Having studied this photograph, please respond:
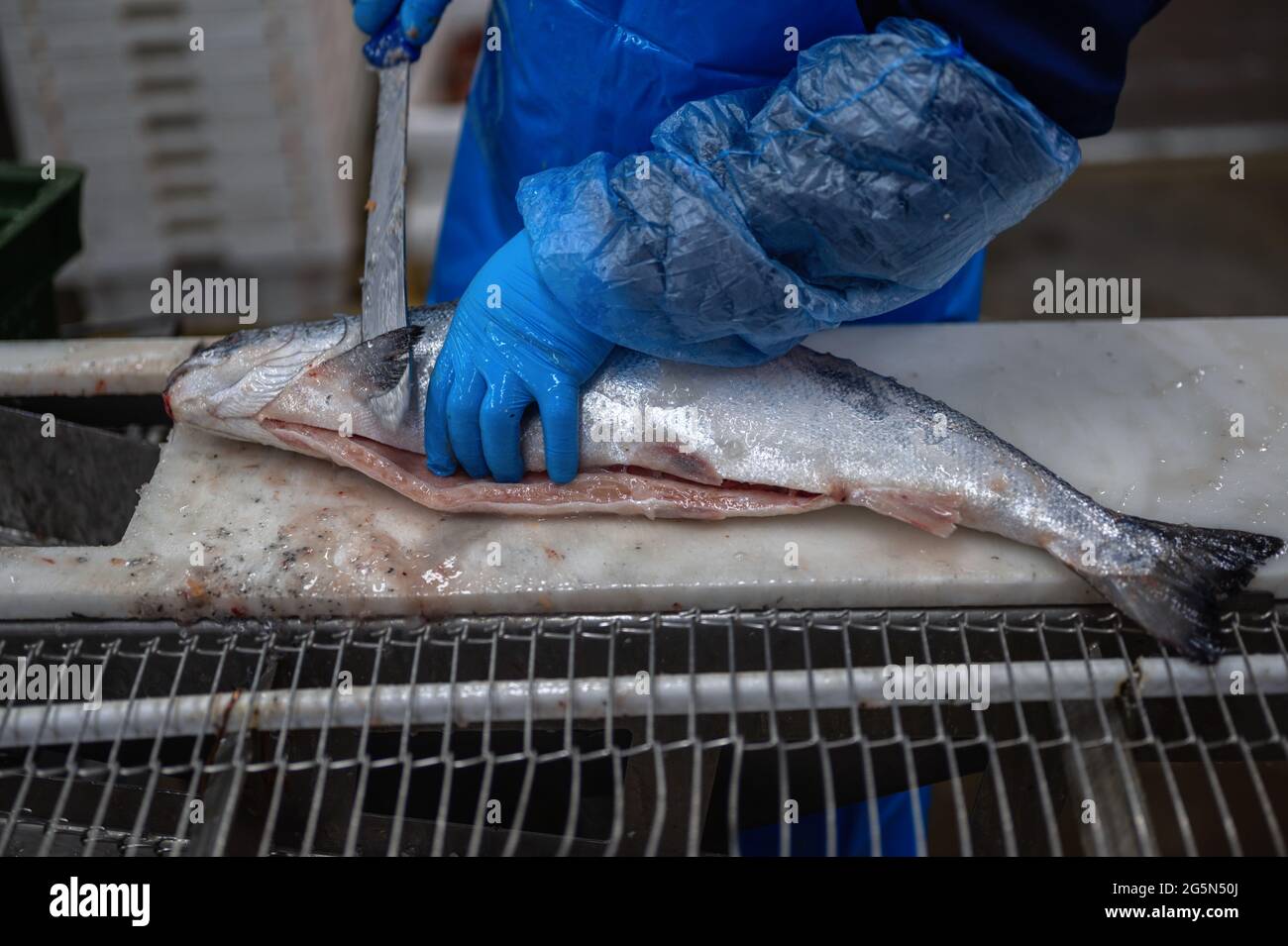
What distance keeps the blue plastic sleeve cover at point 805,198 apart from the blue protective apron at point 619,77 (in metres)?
0.14

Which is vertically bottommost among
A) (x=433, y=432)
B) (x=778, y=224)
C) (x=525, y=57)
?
(x=433, y=432)

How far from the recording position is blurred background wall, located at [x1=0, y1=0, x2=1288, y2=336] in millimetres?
4082

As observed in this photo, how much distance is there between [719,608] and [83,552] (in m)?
1.12

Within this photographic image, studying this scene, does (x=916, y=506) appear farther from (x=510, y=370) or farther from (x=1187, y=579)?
(x=510, y=370)

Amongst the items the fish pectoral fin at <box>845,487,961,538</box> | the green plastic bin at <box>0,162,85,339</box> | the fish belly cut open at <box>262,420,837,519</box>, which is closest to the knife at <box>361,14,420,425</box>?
the fish belly cut open at <box>262,420,837,519</box>

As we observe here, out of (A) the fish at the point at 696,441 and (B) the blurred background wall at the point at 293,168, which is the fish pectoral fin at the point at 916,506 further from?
(B) the blurred background wall at the point at 293,168

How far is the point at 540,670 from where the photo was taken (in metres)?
1.76

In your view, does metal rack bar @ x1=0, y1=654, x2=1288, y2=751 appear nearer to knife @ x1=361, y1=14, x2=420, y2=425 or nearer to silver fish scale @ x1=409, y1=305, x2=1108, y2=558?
silver fish scale @ x1=409, y1=305, x2=1108, y2=558

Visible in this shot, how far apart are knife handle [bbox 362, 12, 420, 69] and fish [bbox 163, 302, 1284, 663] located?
2.43ft

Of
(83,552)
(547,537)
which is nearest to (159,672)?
(83,552)

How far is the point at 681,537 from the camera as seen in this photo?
193 centimetres
